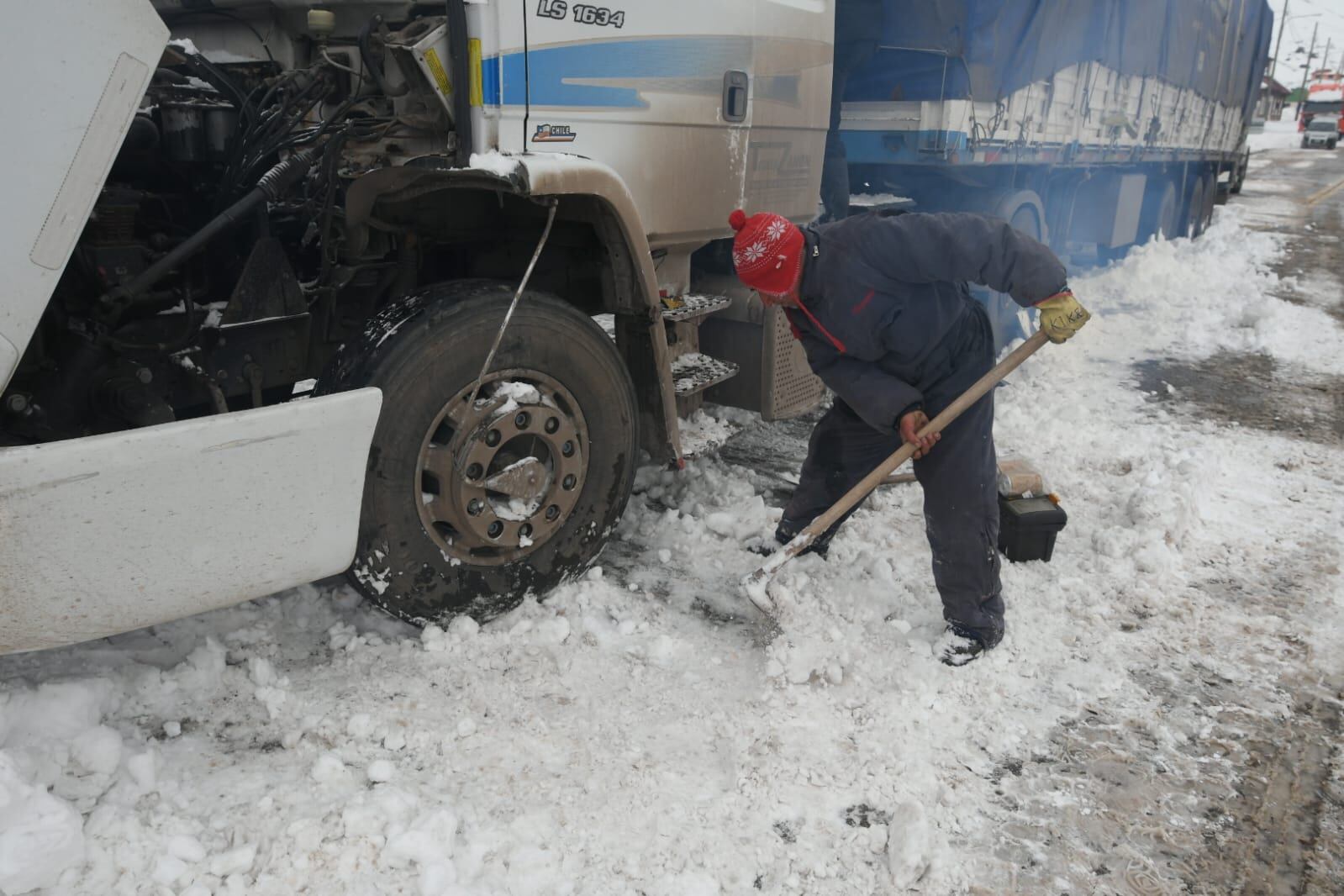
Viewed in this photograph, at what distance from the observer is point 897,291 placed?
2928 mm

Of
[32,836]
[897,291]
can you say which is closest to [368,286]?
[897,291]

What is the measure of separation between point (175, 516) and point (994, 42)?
18.8 ft

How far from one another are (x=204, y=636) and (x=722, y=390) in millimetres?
2268

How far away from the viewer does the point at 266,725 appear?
2.51 metres

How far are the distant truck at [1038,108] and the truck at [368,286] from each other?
6.44 ft

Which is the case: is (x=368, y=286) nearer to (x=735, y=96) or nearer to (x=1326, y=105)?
(x=735, y=96)

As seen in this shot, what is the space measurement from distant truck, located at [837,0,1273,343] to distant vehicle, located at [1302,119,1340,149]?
43552 millimetres

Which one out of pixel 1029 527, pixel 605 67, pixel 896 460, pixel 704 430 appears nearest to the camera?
pixel 605 67

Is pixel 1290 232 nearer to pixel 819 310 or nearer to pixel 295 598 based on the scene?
pixel 819 310

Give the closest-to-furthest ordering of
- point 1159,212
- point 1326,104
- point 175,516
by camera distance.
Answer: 1. point 175,516
2. point 1159,212
3. point 1326,104

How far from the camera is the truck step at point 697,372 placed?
3580mm

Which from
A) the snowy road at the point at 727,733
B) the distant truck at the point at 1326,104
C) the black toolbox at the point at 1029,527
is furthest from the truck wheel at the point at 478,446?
the distant truck at the point at 1326,104

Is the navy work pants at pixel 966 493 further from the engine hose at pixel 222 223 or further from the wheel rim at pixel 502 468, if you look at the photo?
the engine hose at pixel 222 223

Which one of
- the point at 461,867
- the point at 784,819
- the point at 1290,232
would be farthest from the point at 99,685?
the point at 1290,232
